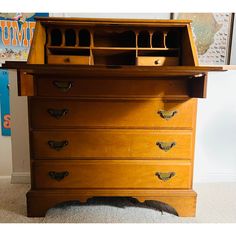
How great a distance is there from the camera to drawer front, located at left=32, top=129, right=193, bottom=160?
47.3 inches

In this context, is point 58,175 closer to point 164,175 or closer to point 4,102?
point 164,175

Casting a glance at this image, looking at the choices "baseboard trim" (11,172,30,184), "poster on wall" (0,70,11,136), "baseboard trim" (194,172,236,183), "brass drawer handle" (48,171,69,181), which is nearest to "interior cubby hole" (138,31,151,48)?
"brass drawer handle" (48,171,69,181)

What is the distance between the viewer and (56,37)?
4.64ft

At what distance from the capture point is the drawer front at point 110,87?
1158mm

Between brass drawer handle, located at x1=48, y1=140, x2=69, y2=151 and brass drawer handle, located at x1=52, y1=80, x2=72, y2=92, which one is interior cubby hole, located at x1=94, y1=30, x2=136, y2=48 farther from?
brass drawer handle, located at x1=48, y1=140, x2=69, y2=151

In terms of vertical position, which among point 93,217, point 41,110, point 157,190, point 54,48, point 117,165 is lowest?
point 93,217

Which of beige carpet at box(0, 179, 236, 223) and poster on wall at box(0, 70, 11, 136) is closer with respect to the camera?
A: beige carpet at box(0, 179, 236, 223)

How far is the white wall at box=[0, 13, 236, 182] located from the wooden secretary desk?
549 mm

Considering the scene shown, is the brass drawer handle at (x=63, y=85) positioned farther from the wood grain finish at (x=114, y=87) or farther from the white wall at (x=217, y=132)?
the white wall at (x=217, y=132)

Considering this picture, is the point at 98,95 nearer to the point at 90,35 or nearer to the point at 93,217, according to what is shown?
the point at 90,35

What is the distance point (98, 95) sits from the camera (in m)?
1.17

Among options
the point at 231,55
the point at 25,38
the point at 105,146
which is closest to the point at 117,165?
the point at 105,146

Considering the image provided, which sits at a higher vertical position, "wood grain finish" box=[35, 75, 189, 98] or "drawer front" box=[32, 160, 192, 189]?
"wood grain finish" box=[35, 75, 189, 98]

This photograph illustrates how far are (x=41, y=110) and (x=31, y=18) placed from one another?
1.16 m
